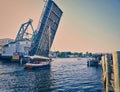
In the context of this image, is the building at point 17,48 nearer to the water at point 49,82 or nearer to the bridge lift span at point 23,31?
the bridge lift span at point 23,31

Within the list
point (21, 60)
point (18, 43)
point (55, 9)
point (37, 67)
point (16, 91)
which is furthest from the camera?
point (18, 43)

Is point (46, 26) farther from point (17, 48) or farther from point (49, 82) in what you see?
point (17, 48)

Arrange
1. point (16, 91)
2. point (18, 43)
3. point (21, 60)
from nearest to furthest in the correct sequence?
point (16, 91), point (21, 60), point (18, 43)

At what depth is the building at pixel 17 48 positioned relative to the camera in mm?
64769

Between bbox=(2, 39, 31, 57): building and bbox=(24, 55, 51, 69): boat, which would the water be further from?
bbox=(2, 39, 31, 57): building

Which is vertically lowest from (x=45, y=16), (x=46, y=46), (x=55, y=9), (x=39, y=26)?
(x=46, y=46)

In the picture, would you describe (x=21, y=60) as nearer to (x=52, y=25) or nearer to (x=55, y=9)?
(x=52, y=25)

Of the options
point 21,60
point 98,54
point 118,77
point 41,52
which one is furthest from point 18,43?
point 118,77

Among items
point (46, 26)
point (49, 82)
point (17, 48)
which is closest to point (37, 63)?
point (46, 26)

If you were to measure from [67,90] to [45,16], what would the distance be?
2952cm

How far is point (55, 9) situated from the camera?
44094mm

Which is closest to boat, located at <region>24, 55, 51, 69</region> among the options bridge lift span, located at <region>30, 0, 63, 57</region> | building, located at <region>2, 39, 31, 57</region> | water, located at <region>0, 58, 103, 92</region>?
bridge lift span, located at <region>30, 0, 63, 57</region>

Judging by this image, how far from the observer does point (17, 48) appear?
66.4 metres

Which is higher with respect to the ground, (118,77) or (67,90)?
(118,77)
